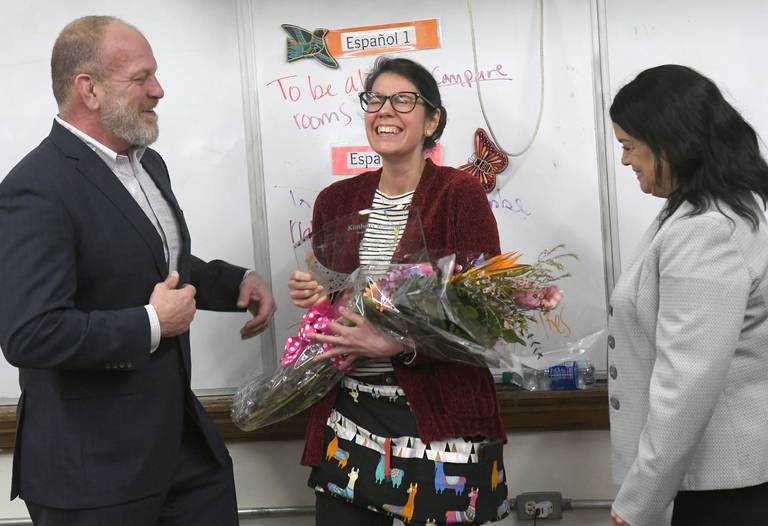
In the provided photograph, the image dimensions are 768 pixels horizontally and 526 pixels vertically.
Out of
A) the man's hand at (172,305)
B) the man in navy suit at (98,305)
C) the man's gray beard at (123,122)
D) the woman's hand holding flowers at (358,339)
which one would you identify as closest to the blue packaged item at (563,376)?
the woman's hand holding flowers at (358,339)

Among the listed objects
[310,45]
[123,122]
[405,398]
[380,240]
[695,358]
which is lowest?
[405,398]

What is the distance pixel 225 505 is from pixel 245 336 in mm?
435

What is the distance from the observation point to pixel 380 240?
1.96 m

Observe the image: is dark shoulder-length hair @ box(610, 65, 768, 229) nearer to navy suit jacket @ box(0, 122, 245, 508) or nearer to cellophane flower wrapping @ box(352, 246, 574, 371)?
cellophane flower wrapping @ box(352, 246, 574, 371)

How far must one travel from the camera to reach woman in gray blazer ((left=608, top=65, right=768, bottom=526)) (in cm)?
143

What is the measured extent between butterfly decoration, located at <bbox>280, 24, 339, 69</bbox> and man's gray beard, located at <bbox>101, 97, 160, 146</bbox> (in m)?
0.78

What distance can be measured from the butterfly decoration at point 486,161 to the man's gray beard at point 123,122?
3.36 ft

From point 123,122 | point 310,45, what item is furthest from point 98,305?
point 310,45

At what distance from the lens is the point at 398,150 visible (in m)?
2.03

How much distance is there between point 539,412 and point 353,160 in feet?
3.13

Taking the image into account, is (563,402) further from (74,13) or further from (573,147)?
(74,13)

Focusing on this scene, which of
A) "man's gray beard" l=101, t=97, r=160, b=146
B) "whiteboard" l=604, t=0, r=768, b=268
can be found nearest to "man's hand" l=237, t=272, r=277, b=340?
"man's gray beard" l=101, t=97, r=160, b=146

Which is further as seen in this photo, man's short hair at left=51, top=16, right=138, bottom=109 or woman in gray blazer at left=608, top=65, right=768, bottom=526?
man's short hair at left=51, top=16, right=138, bottom=109

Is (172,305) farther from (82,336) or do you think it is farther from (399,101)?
(399,101)
